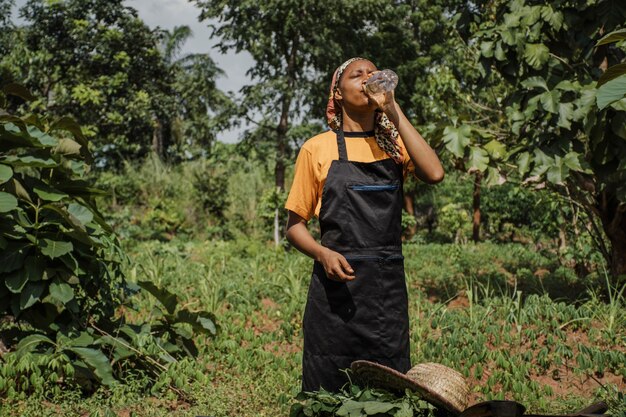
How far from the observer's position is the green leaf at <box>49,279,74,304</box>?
3.19 meters

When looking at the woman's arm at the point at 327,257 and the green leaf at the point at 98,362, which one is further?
the green leaf at the point at 98,362

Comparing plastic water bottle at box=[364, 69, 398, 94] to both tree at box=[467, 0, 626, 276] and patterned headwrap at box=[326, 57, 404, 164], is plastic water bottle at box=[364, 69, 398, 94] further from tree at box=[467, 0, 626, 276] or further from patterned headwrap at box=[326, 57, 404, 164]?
tree at box=[467, 0, 626, 276]

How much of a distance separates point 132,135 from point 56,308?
47.5 ft

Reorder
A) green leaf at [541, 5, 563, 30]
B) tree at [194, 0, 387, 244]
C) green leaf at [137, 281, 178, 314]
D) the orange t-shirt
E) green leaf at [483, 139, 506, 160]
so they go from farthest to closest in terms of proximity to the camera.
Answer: tree at [194, 0, 387, 244]
green leaf at [483, 139, 506, 160]
green leaf at [541, 5, 563, 30]
green leaf at [137, 281, 178, 314]
the orange t-shirt

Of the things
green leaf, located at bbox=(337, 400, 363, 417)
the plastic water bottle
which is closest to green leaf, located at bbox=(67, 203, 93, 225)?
the plastic water bottle

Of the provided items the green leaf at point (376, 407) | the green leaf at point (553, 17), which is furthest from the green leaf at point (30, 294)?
the green leaf at point (553, 17)

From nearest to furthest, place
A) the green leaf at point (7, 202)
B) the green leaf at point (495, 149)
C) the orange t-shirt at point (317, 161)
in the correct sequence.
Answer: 1. the orange t-shirt at point (317, 161)
2. the green leaf at point (7, 202)
3. the green leaf at point (495, 149)

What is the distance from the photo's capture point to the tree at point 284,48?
1182 centimetres

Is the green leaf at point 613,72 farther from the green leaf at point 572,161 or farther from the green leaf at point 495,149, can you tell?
the green leaf at point 495,149

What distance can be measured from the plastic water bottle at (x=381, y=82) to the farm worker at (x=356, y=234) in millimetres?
23

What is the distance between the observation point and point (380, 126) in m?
2.38

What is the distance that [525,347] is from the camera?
175 inches

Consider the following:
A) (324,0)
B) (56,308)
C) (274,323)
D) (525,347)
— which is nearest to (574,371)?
(525,347)

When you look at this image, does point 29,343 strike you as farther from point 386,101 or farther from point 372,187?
point 386,101
